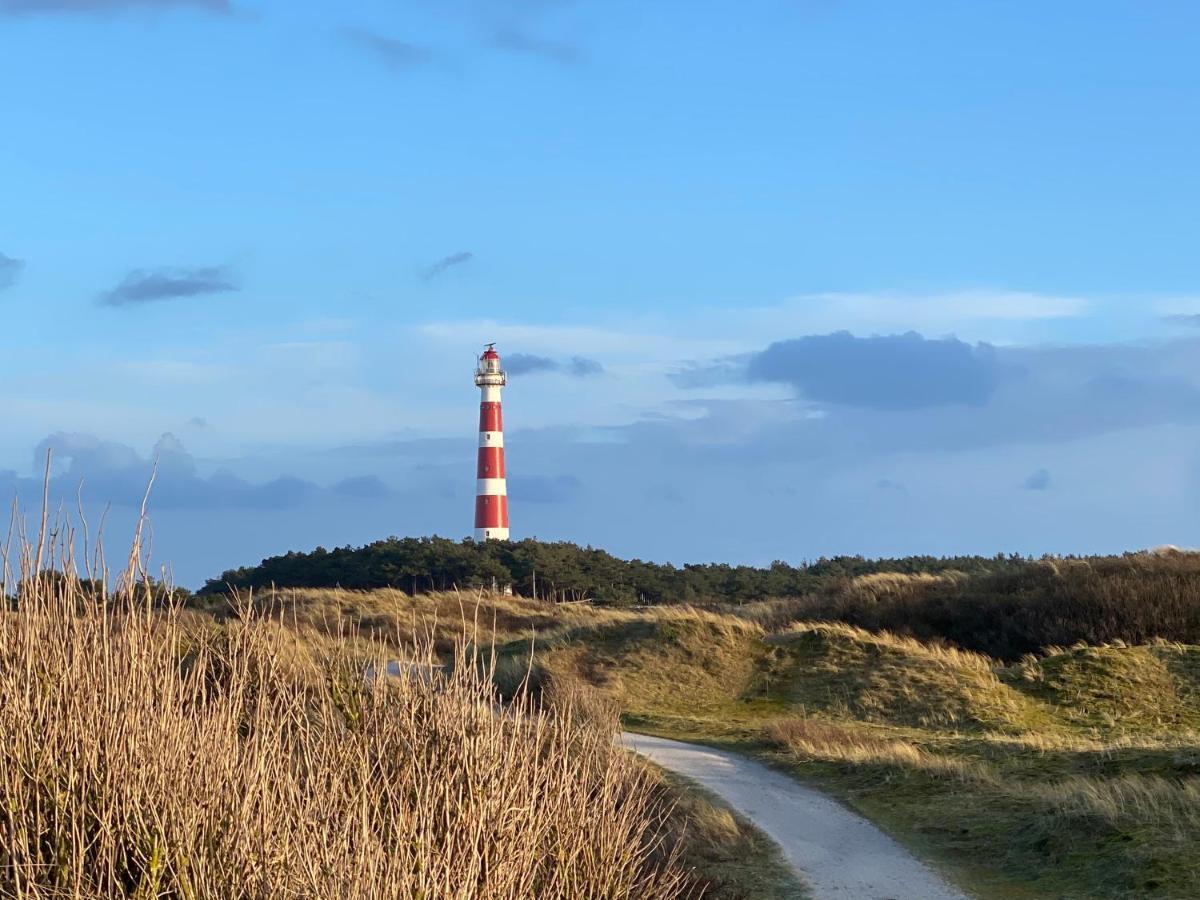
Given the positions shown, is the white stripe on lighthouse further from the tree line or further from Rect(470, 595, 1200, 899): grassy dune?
Rect(470, 595, 1200, 899): grassy dune

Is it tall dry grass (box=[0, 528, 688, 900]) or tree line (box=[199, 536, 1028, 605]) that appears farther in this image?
tree line (box=[199, 536, 1028, 605])

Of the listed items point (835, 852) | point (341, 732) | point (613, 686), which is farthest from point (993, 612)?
point (341, 732)

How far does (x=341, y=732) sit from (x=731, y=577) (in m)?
Answer: 53.0

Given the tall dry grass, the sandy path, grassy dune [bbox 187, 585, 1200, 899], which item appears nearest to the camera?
the tall dry grass

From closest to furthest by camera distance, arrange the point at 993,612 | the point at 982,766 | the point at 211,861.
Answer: the point at 211,861 < the point at 982,766 < the point at 993,612

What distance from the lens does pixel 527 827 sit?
8445 millimetres

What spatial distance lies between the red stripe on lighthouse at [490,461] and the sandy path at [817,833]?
1412 inches

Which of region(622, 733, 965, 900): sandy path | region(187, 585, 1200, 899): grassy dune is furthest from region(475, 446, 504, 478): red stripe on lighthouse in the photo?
region(622, 733, 965, 900): sandy path

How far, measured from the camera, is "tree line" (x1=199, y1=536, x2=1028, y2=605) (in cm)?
5472

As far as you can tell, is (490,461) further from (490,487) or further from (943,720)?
(943,720)

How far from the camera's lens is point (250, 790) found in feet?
23.0

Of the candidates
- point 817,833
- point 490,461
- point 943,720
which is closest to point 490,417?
point 490,461

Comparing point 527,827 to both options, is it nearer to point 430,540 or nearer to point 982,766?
point 982,766

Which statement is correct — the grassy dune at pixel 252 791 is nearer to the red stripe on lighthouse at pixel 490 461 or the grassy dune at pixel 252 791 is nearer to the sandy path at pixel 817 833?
the sandy path at pixel 817 833
